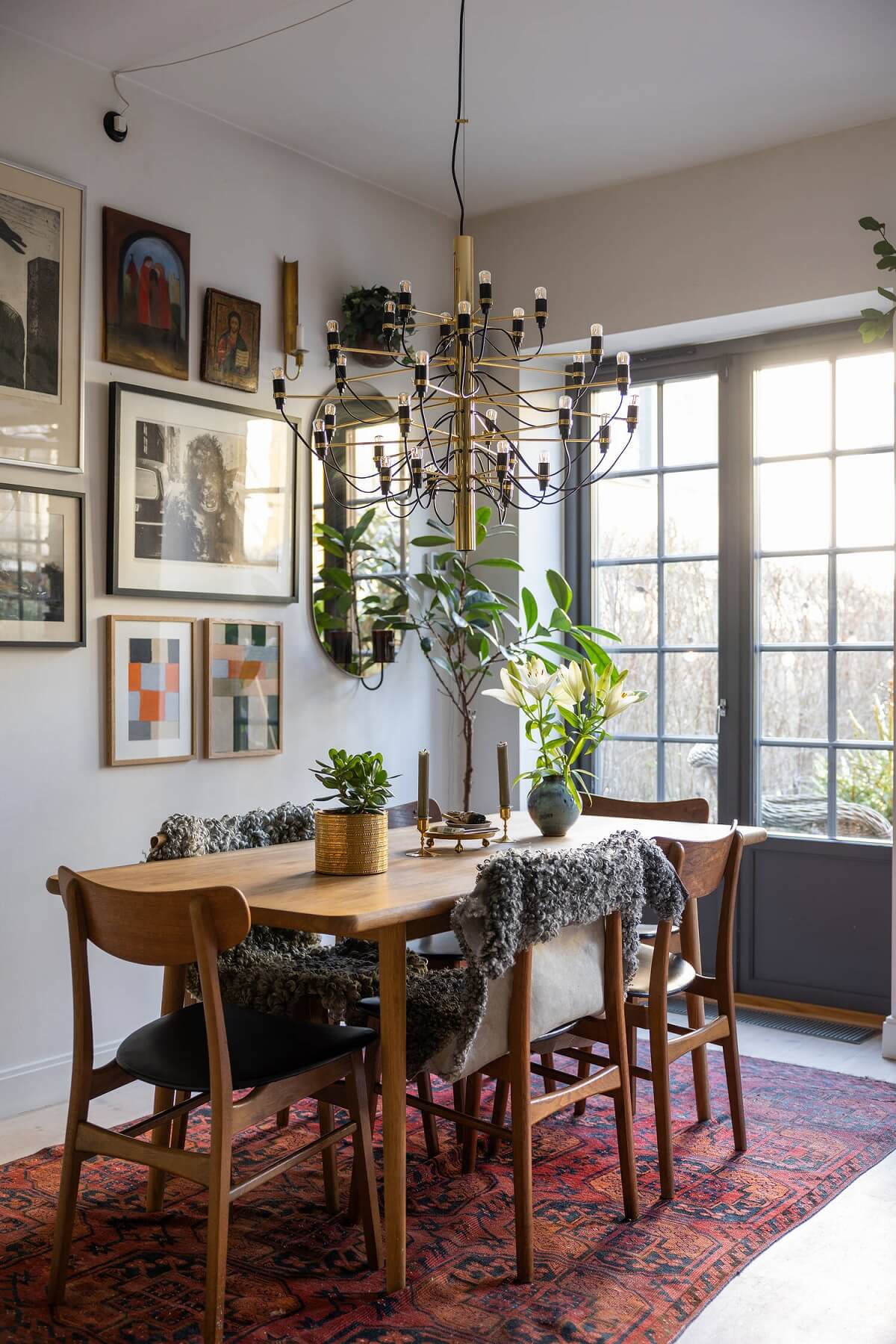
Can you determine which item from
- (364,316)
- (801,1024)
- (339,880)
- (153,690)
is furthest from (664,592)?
(339,880)

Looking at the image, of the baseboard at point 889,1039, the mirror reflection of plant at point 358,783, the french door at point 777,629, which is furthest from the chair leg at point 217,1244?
the french door at point 777,629

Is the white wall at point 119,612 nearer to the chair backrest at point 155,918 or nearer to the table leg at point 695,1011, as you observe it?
the chair backrest at point 155,918

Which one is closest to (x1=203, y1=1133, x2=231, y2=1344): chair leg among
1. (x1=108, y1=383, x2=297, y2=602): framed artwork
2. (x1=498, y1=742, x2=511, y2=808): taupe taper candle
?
(x1=498, y1=742, x2=511, y2=808): taupe taper candle

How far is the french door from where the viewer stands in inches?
165

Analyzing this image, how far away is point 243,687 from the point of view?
392cm

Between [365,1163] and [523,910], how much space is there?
0.61 m

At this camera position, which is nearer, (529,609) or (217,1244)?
(217,1244)

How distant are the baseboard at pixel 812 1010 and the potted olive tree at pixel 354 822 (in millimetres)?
2197

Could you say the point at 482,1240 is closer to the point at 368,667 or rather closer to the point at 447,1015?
the point at 447,1015

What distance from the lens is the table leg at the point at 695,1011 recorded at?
3.11m

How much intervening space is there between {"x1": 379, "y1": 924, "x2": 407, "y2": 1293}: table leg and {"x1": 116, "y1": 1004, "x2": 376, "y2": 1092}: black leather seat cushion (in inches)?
3.9

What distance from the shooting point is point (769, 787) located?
173 inches

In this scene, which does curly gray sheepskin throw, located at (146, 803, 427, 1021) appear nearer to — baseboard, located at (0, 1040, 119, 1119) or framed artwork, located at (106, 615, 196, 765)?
framed artwork, located at (106, 615, 196, 765)

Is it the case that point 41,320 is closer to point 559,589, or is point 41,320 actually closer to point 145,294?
point 145,294
